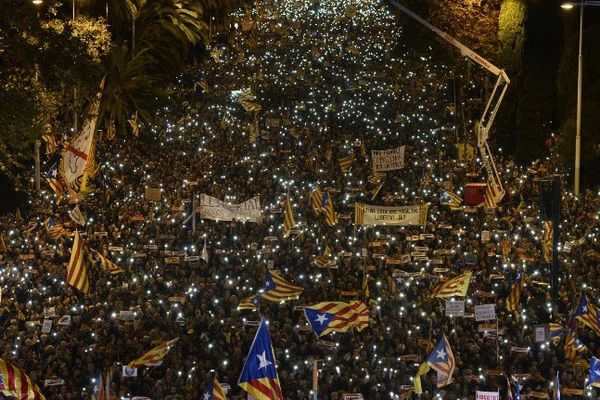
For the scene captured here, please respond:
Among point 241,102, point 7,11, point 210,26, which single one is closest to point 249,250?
point 7,11

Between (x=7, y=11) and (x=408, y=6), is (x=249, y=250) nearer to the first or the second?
(x=7, y=11)

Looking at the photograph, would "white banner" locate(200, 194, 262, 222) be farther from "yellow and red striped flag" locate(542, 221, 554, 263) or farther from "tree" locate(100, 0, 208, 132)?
"tree" locate(100, 0, 208, 132)

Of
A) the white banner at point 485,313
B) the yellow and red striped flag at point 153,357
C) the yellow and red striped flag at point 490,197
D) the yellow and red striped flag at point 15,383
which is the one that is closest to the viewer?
the yellow and red striped flag at point 15,383

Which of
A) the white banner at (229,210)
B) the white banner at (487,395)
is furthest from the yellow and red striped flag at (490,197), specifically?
the white banner at (487,395)

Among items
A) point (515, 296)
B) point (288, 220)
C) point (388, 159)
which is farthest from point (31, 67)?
point (388, 159)

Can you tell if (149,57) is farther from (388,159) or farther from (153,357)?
(153,357)

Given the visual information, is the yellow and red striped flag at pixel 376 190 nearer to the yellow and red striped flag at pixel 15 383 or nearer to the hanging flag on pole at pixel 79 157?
the hanging flag on pole at pixel 79 157
